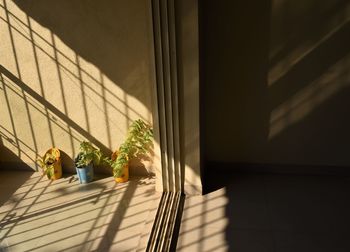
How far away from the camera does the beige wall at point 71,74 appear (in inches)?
109

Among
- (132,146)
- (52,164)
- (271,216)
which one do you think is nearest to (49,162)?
(52,164)

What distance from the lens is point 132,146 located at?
301 centimetres

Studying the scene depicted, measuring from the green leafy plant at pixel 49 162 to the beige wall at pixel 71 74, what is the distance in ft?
0.25

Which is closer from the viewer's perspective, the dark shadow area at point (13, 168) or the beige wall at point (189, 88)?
the beige wall at point (189, 88)

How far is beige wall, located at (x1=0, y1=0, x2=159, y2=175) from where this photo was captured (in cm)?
276

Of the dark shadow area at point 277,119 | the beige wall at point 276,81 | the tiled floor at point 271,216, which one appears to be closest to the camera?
the tiled floor at point 271,216

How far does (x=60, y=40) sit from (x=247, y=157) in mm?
1828

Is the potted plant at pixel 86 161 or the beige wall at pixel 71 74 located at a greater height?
the beige wall at pixel 71 74

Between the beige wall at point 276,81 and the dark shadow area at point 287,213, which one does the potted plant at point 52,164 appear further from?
the dark shadow area at point 287,213

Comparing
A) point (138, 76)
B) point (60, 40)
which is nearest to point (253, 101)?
point (138, 76)

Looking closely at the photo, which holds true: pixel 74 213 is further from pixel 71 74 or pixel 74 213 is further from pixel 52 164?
pixel 71 74

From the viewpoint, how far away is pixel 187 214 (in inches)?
104

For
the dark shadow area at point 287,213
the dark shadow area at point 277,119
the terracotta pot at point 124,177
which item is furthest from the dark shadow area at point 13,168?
the dark shadow area at point 287,213

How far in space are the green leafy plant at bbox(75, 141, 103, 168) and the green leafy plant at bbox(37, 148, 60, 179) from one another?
21 cm
